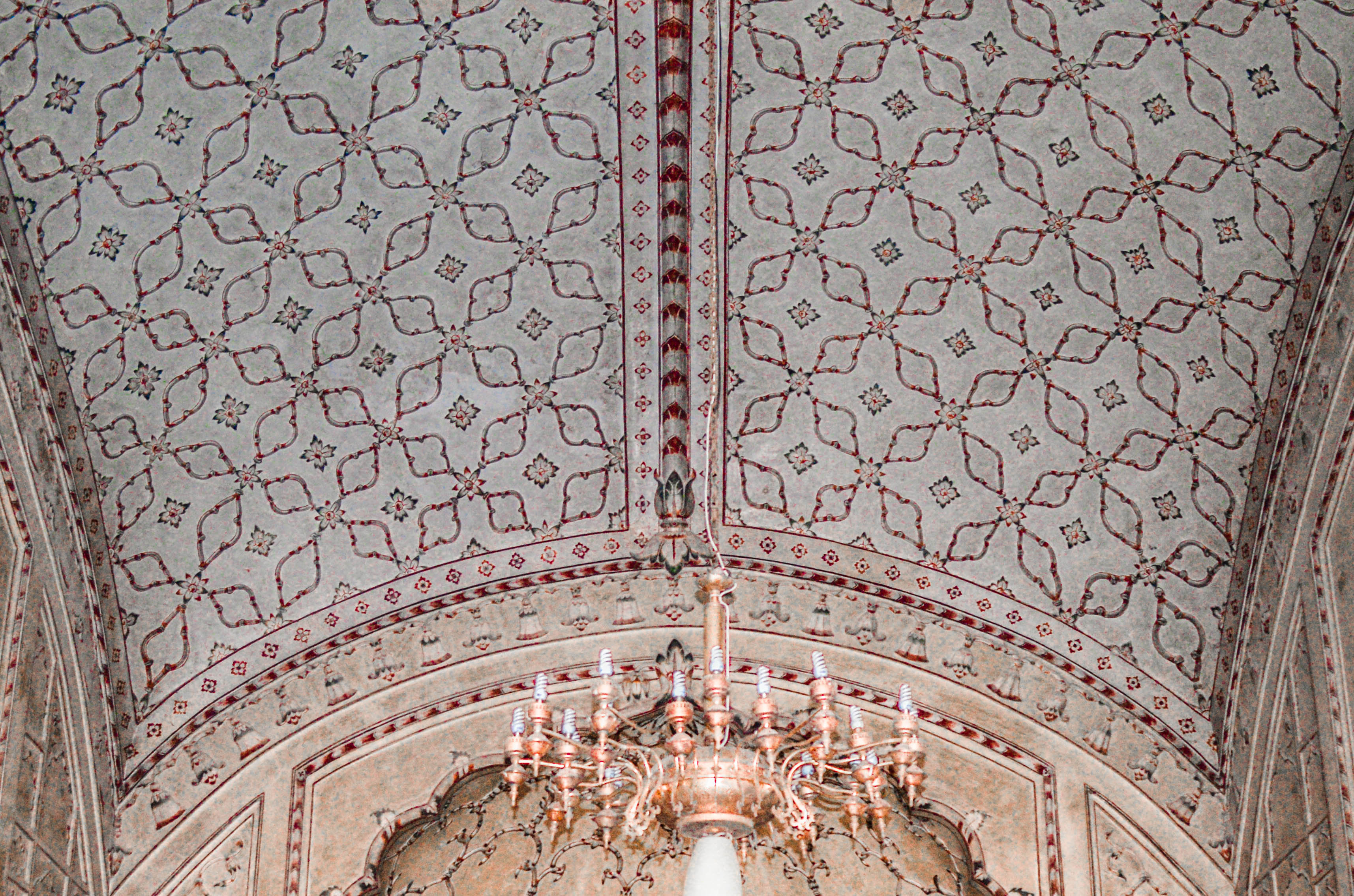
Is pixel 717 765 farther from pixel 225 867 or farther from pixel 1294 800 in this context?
pixel 225 867

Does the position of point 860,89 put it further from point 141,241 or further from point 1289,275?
point 141,241

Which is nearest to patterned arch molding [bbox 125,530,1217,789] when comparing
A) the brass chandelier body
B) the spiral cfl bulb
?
the brass chandelier body

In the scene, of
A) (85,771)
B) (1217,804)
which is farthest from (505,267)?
(1217,804)

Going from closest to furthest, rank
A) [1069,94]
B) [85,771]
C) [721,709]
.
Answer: [721,709] → [1069,94] → [85,771]

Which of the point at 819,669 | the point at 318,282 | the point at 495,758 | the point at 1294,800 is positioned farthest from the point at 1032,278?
the point at 495,758

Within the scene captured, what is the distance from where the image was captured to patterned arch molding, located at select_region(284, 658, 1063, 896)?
6.20 meters

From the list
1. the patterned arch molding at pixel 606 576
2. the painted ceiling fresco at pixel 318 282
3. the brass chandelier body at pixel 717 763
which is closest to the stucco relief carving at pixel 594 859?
the patterned arch molding at pixel 606 576

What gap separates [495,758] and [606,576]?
94 centimetres

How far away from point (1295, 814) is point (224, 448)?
14.4 feet

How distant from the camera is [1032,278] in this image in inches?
240

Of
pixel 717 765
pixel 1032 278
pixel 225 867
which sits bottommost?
pixel 717 765

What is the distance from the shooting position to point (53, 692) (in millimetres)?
5914

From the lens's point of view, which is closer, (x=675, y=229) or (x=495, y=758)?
(x=675, y=229)

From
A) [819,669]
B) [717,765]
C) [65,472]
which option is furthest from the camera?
[65,472]
